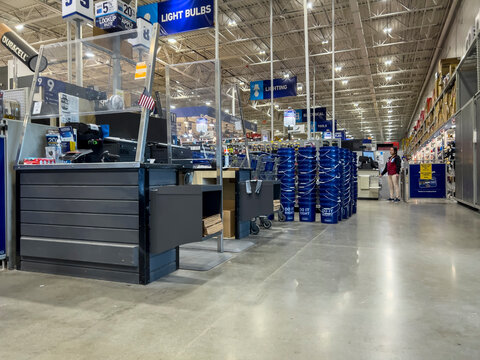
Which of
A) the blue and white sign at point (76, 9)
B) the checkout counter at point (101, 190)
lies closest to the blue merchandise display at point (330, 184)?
the checkout counter at point (101, 190)

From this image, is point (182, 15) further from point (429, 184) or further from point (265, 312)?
point (429, 184)

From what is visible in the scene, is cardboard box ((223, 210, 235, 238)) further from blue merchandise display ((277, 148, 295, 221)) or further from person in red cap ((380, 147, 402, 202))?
person in red cap ((380, 147, 402, 202))

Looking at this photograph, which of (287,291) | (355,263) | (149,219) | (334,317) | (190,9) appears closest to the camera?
(334,317)

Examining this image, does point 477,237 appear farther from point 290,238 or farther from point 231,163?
point 231,163

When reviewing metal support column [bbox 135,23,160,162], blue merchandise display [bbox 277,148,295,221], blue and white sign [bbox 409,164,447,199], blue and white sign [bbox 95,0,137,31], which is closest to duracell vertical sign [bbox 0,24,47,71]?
blue and white sign [bbox 95,0,137,31]

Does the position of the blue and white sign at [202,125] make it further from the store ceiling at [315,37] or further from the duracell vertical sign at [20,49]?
the duracell vertical sign at [20,49]

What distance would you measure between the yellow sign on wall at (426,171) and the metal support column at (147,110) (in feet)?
32.3

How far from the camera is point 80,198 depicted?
281cm

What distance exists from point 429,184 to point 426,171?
43 centimetres

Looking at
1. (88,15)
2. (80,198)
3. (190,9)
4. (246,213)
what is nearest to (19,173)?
(80,198)

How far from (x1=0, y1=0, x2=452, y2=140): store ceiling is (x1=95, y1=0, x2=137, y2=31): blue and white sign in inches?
60.3

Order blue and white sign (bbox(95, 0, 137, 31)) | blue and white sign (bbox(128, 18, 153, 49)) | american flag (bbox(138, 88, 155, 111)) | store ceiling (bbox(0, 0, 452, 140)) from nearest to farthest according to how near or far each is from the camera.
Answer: american flag (bbox(138, 88, 155, 111)), blue and white sign (bbox(128, 18, 153, 49)), blue and white sign (bbox(95, 0, 137, 31)), store ceiling (bbox(0, 0, 452, 140))

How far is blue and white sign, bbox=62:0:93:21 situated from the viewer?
13.1ft

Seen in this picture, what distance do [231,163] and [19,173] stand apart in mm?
2911
